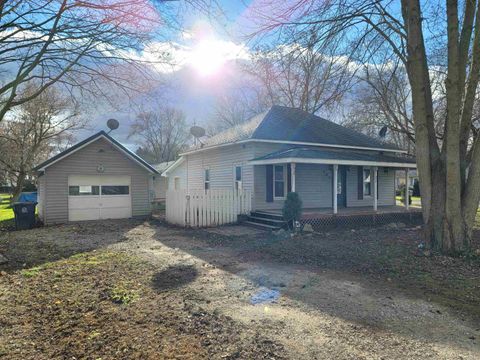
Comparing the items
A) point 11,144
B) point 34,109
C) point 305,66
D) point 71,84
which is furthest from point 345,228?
point 11,144

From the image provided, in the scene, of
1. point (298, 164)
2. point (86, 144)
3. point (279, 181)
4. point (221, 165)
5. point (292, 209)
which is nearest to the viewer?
point (292, 209)

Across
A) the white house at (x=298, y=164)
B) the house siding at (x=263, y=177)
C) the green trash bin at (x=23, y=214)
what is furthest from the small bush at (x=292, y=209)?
the green trash bin at (x=23, y=214)

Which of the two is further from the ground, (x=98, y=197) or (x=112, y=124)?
(x=112, y=124)

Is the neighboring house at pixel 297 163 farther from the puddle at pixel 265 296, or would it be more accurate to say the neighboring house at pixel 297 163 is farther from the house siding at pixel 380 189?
the puddle at pixel 265 296

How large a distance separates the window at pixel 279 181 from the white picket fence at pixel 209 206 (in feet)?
4.93

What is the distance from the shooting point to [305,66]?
13148 mm

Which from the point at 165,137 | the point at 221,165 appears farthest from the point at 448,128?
the point at 165,137

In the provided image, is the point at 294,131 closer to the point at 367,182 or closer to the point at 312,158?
the point at 312,158

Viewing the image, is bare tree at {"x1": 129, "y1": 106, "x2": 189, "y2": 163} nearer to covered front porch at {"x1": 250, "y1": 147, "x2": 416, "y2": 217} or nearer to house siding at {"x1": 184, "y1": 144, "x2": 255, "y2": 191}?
house siding at {"x1": 184, "y1": 144, "x2": 255, "y2": 191}

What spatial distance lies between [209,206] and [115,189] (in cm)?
666

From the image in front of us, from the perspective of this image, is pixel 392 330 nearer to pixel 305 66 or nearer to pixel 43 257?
pixel 43 257

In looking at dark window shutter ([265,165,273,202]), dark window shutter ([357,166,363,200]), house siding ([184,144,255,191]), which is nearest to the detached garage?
house siding ([184,144,255,191])

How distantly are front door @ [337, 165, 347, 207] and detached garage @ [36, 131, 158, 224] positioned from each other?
1005 centimetres

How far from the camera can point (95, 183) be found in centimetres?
1742
